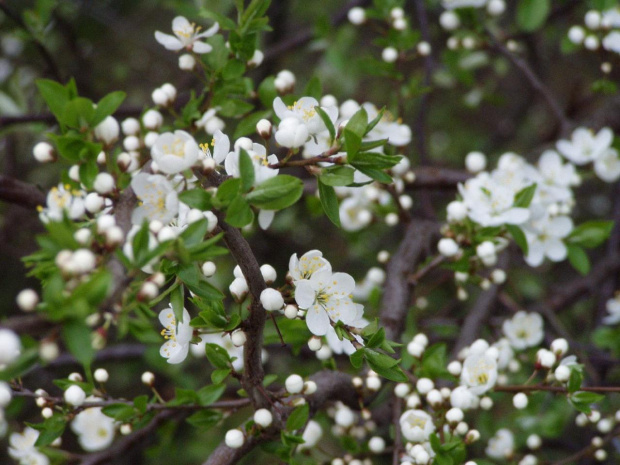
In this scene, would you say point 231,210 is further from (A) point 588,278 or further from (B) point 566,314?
(B) point 566,314

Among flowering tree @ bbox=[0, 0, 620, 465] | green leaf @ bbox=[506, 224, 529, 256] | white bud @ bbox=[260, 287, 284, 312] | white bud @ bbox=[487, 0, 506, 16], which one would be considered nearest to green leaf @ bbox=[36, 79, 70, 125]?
flowering tree @ bbox=[0, 0, 620, 465]

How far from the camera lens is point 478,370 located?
5.71 ft

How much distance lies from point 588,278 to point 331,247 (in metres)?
1.85

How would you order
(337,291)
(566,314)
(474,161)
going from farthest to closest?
(566,314), (474,161), (337,291)

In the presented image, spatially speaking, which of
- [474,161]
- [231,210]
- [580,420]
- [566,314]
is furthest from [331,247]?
[231,210]

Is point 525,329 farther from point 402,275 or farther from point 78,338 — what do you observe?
point 78,338

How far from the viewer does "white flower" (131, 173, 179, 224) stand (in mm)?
1171

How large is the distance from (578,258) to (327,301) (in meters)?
1.26

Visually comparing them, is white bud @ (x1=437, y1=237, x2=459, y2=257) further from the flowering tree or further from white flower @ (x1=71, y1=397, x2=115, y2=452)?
white flower @ (x1=71, y1=397, x2=115, y2=452)

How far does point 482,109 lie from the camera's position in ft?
16.1

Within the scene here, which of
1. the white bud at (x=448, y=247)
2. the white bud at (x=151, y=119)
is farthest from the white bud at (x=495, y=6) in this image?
Result: the white bud at (x=151, y=119)

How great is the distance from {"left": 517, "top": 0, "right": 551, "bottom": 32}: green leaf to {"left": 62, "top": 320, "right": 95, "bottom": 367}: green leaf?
232 centimetres

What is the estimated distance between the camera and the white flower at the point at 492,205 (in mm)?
1904

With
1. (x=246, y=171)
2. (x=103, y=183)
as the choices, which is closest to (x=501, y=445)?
(x=246, y=171)
